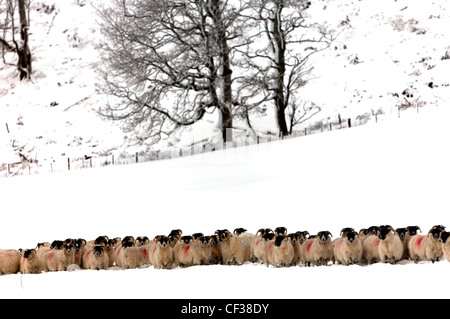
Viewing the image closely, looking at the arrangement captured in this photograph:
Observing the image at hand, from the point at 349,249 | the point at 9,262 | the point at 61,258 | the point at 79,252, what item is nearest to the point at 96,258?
the point at 79,252

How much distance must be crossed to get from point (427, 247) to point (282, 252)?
1.53 metres

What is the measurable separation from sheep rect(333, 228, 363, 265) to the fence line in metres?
11.6

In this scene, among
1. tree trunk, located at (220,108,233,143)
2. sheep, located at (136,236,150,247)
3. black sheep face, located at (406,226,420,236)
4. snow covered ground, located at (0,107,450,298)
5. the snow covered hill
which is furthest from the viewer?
the snow covered hill

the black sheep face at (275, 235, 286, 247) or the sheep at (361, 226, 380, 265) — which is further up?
the black sheep face at (275, 235, 286, 247)

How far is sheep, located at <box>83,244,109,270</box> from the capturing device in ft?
24.7

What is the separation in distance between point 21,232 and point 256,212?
4.09m

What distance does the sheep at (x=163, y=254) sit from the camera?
732cm

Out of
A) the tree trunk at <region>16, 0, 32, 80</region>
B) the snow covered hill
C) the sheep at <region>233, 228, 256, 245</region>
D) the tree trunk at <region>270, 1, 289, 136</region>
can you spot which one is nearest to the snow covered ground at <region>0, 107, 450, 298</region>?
the sheep at <region>233, 228, 256, 245</region>

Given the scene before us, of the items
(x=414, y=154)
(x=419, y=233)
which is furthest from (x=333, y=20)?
(x=419, y=233)

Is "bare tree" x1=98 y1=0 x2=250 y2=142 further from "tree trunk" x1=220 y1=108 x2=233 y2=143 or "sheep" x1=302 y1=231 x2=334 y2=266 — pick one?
"sheep" x1=302 y1=231 x2=334 y2=266

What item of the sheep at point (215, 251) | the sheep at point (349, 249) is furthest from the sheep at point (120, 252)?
the sheep at point (349, 249)

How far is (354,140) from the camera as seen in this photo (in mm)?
15062

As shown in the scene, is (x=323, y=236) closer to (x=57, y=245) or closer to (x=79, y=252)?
(x=79, y=252)

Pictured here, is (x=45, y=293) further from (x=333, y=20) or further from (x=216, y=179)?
(x=333, y=20)
